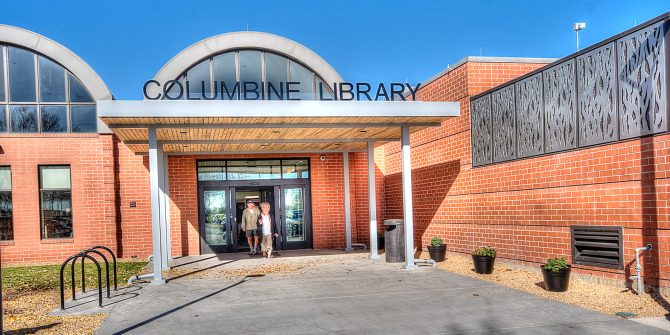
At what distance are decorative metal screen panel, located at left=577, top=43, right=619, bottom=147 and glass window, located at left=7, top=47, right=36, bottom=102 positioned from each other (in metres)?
14.8

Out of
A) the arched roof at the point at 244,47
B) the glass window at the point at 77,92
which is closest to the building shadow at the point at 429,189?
the arched roof at the point at 244,47

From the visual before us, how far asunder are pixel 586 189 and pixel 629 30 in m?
2.74

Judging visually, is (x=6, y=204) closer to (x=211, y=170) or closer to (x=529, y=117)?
(x=211, y=170)

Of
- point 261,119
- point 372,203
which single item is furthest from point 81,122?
point 372,203

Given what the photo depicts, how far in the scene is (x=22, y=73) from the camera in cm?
1641

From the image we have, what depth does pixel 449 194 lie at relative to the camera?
14.3 metres

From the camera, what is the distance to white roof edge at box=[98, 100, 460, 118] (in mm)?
10156

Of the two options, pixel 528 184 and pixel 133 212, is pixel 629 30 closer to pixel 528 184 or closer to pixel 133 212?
pixel 528 184

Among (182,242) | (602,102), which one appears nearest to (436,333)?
(602,102)

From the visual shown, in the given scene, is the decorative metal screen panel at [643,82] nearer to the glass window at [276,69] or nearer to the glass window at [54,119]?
the glass window at [276,69]

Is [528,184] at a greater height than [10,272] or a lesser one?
greater

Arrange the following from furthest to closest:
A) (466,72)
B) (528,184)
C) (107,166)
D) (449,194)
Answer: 1. (107,166)
2. (449,194)
3. (466,72)
4. (528,184)

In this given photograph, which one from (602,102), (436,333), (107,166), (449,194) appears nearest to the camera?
(436,333)

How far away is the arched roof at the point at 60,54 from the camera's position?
16.2 metres
